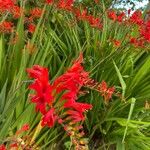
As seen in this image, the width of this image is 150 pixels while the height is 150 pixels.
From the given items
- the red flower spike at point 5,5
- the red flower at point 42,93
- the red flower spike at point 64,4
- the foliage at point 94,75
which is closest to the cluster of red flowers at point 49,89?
the red flower at point 42,93

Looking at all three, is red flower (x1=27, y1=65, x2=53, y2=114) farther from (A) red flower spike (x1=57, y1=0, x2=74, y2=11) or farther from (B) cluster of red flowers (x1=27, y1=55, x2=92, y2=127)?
(A) red flower spike (x1=57, y1=0, x2=74, y2=11)

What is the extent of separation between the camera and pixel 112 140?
3.82 meters

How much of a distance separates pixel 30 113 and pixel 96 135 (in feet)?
2.81

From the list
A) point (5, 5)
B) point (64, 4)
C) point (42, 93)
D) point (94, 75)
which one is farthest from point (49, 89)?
point (64, 4)

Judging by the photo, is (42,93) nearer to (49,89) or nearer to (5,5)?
(49,89)

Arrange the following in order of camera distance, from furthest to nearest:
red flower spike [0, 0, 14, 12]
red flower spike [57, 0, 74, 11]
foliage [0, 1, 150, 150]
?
red flower spike [57, 0, 74, 11] → foliage [0, 1, 150, 150] → red flower spike [0, 0, 14, 12]

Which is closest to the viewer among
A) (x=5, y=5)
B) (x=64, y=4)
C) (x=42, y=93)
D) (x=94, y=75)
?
(x=42, y=93)

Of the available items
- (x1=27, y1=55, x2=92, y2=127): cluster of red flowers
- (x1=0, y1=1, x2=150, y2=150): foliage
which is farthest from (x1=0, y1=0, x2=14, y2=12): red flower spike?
(x1=27, y1=55, x2=92, y2=127): cluster of red flowers

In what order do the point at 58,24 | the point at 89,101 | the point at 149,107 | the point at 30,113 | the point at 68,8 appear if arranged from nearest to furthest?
the point at 30,113 < the point at 149,107 < the point at 89,101 < the point at 68,8 < the point at 58,24

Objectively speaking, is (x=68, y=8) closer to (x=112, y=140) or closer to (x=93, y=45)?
(x=93, y=45)

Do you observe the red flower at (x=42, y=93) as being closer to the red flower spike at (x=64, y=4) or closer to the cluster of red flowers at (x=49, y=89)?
the cluster of red flowers at (x=49, y=89)

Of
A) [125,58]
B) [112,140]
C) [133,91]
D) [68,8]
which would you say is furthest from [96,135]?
[68,8]

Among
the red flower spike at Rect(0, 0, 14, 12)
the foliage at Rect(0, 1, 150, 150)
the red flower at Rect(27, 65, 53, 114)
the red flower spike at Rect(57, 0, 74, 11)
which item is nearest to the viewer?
the red flower at Rect(27, 65, 53, 114)

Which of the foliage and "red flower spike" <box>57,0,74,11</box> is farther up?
"red flower spike" <box>57,0,74,11</box>
